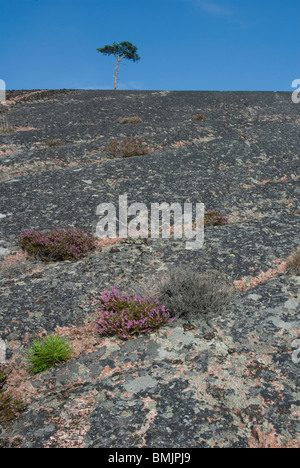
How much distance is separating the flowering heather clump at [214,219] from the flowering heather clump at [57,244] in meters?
3.65

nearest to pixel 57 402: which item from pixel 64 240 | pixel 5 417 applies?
pixel 5 417

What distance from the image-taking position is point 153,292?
746 cm

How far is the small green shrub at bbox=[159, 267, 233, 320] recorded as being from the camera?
6742mm

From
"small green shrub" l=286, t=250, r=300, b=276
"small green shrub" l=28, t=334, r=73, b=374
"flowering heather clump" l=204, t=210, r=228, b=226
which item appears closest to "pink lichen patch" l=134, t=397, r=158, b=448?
"small green shrub" l=28, t=334, r=73, b=374

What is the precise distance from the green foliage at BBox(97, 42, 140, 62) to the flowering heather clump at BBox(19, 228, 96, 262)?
59.2 metres

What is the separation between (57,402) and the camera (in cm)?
492

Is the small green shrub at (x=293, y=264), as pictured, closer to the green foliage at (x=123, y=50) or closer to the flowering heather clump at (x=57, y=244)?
the flowering heather clump at (x=57, y=244)

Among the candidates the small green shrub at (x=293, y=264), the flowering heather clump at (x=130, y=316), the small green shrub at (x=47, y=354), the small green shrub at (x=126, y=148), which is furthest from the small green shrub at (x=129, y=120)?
the small green shrub at (x=47, y=354)

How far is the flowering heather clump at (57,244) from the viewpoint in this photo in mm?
8961

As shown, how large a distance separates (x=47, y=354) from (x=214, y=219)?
22.4ft

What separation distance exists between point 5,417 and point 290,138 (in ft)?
62.0

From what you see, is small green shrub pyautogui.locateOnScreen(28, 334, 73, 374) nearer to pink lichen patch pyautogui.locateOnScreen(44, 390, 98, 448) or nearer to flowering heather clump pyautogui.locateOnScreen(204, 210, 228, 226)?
pink lichen patch pyautogui.locateOnScreen(44, 390, 98, 448)

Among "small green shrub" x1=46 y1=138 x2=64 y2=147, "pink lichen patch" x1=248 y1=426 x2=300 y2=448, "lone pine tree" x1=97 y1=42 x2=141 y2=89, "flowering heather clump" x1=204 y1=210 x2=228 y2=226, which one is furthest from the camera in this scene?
"lone pine tree" x1=97 y1=42 x2=141 y2=89

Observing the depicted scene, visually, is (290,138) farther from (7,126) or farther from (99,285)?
(7,126)
